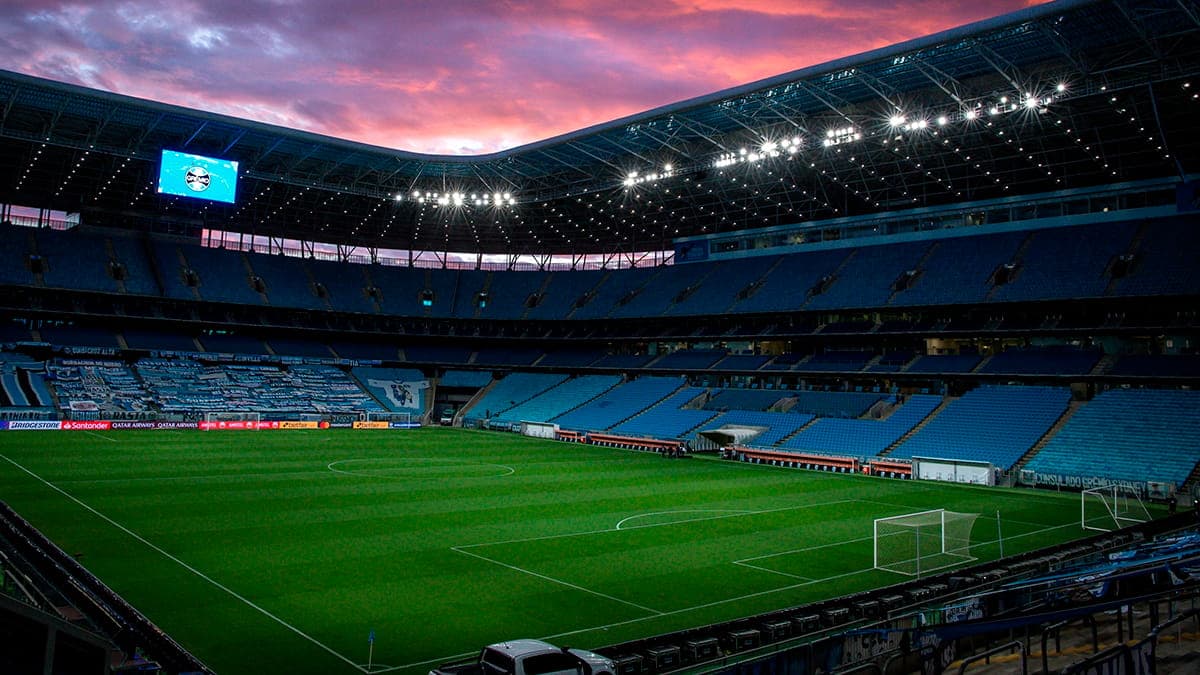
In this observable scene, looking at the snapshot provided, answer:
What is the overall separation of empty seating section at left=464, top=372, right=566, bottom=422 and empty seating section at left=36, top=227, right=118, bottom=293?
1237 inches

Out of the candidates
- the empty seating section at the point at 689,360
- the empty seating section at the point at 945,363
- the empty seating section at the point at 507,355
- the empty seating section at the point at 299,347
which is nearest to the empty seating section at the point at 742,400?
the empty seating section at the point at 689,360

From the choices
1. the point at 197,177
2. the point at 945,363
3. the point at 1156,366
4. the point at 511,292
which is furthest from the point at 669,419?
the point at 197,177

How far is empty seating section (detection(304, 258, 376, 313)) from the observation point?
77.1 metres

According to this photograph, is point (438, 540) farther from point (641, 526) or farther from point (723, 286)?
point (723, 286)

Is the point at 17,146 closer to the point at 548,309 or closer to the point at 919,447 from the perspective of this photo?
the point at 548,309

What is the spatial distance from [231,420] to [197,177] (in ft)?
57.7

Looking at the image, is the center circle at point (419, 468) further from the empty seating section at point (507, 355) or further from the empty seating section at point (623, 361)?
the empty seating section at point (507, 355)

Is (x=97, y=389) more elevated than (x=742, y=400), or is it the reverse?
(x=742, y=400)

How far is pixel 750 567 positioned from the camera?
2123 cm

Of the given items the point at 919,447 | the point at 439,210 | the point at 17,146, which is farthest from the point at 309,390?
the point at 919,447

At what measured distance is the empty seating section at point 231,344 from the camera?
69.8 m

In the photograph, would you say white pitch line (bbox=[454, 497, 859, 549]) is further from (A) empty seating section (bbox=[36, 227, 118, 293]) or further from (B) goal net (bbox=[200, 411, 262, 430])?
(A) empty seating section (bbox=[36, 227, 118, 293])

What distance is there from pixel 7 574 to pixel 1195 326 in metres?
51.0

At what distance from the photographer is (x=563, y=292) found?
265 feet
